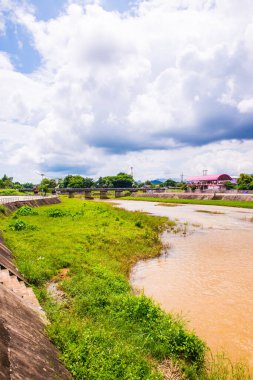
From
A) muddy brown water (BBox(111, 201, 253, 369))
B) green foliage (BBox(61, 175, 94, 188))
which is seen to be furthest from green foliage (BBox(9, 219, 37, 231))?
green foliage (BBox(61, 175, 94, 188))

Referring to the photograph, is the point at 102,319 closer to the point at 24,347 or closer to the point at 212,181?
the point at 24,347

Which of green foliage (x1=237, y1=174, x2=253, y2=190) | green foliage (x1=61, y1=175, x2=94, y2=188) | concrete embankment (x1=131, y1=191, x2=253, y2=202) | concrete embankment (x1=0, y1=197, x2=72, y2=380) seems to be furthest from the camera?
green foliage (x1=61, y1=175, x2=94, y2=188)

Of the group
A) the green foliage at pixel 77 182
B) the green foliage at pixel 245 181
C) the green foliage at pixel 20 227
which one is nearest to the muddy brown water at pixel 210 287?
the green foliage at pixel 20 227

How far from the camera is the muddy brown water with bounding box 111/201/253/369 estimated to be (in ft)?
26.6

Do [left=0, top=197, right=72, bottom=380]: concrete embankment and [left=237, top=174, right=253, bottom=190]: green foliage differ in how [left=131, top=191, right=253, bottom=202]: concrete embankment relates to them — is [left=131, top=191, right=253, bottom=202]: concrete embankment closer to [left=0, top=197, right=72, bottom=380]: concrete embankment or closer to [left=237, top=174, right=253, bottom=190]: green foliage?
[left=237, top=174, right=253, bottom=190]: green foliage

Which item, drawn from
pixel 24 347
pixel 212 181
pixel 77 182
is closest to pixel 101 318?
pixel 24 347

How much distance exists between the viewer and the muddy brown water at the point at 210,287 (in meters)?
8.12

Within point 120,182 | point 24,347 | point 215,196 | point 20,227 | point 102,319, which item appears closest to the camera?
point 24,347

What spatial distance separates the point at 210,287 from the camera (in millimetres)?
11539

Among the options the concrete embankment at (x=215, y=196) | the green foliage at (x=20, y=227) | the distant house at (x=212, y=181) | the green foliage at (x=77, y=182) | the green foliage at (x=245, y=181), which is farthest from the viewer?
the green foliage at (x=77, y=182)

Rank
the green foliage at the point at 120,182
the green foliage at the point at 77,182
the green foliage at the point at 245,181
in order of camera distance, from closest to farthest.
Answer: the green foliage at the point at 245,181 < the green foliage at the point at 120,182 < the green foliage at the point at 77,182

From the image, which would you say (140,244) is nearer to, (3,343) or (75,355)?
(75,355)

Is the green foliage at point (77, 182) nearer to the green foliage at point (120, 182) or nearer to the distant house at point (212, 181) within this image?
the green foliage at point (120, 182)

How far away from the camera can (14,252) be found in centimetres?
1341
